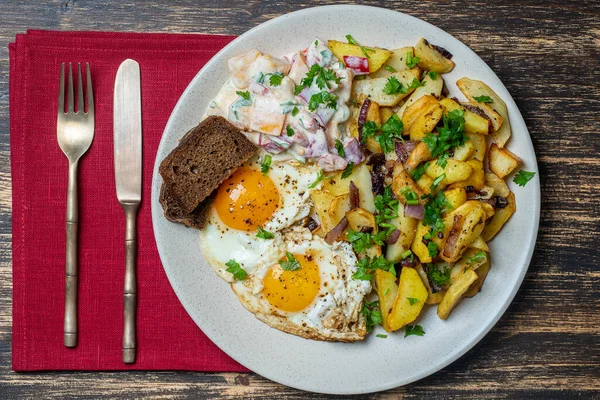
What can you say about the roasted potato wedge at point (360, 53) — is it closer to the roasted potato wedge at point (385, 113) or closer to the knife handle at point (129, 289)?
the roasted potato wedge at point (385, 113)

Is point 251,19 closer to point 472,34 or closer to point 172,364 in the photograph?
point 472,34

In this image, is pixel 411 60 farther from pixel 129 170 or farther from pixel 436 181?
pixel 129 170

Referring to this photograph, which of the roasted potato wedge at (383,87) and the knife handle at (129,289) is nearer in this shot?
the roasted potato wedge at (383,87)

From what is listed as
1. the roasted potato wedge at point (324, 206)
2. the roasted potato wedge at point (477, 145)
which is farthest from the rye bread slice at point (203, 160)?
the roasted potato wedge at point (477, 145)

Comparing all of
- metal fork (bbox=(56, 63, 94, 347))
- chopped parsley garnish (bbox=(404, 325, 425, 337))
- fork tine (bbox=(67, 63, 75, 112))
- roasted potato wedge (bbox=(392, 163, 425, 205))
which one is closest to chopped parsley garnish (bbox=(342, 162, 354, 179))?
roasted potato wedge (bbox=(392, 163, 425, 205))

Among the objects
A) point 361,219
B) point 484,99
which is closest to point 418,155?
point 361,219
